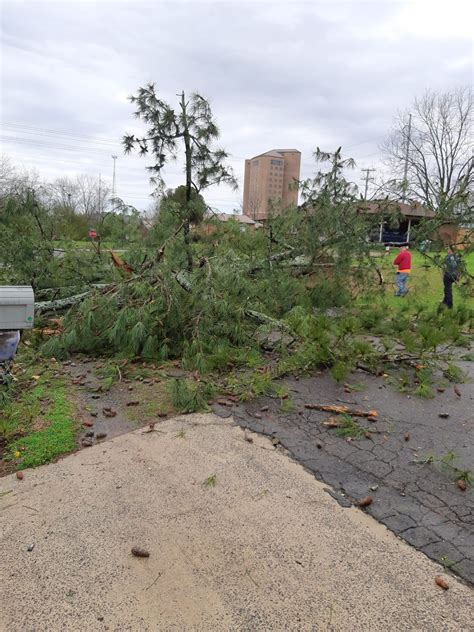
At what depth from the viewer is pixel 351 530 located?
7.44ft

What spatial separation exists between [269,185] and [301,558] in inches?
326

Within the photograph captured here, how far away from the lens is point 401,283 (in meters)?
9.22

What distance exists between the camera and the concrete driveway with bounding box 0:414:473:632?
1.75 meters

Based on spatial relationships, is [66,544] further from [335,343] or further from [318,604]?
[335,343]

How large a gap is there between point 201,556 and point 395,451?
1651 millimetres

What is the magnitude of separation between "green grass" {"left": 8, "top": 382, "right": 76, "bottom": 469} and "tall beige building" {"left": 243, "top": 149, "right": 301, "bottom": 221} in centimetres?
397

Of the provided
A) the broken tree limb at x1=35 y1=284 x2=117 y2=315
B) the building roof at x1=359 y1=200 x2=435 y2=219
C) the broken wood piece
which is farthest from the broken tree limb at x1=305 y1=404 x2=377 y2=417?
the broken tree limb at x1=35 y1=284 x2=117 y2=315

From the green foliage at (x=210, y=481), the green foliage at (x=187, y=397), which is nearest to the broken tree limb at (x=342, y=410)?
the green foliage at (x=187, y=397)

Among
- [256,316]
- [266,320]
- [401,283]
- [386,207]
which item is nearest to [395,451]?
[266,320]

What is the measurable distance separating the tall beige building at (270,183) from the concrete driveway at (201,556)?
435 cm

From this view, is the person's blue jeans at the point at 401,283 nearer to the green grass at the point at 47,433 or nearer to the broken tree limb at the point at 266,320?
the broken tree limb at the point at 266,320

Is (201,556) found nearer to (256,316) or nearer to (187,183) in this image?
(256,316)

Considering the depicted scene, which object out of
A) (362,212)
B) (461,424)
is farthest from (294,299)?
(461,424)

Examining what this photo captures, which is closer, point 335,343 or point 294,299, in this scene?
point 335,343
